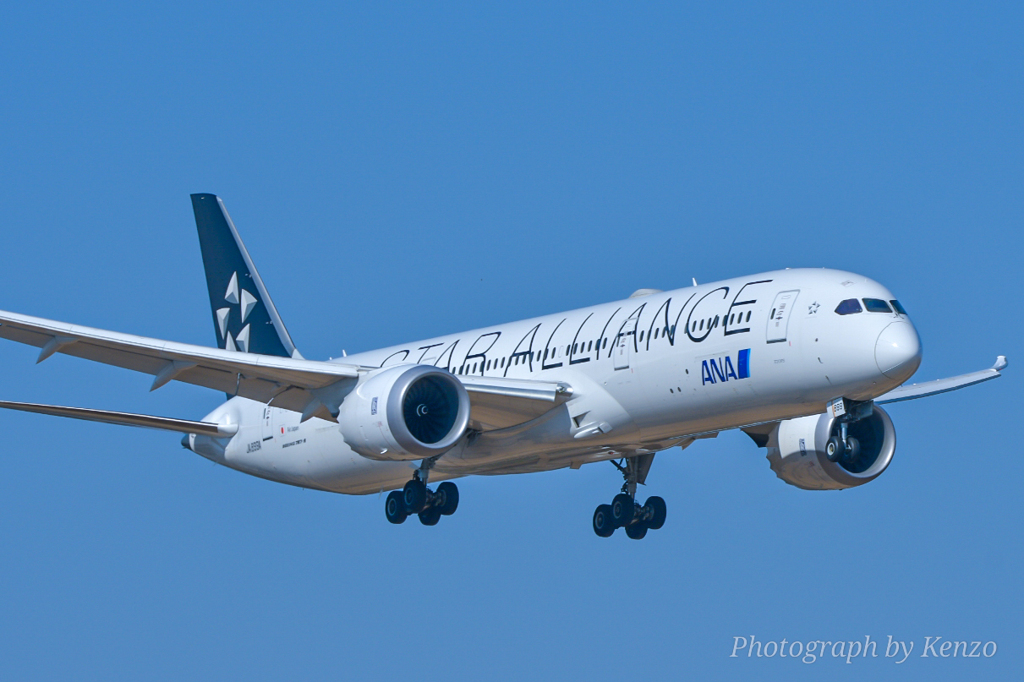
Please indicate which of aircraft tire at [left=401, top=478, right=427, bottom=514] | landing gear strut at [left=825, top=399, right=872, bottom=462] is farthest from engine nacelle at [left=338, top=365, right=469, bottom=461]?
landing gear strut at [left=825, top=399, right=872, bottom=462]

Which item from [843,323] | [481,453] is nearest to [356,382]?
[481,453]

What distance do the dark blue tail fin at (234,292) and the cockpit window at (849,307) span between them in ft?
65.0

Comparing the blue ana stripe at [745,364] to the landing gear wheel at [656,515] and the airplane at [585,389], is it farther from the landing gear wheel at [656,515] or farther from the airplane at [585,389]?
the landing gear wheel at [656,515]

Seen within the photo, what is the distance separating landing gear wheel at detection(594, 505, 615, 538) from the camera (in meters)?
38.5

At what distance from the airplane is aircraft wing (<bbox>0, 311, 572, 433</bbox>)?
5cm

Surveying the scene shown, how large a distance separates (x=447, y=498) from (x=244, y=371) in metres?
6.12

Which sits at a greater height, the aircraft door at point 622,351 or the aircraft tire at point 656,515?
the aircraft door at point 622,351

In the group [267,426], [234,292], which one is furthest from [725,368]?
[234,292]

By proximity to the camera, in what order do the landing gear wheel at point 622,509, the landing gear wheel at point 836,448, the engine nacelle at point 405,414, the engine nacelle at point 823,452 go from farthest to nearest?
the landing gear wheel at point 622,509, the engine nacelle at point 823,452, the engine nacelle at point 405,414, the landing gear wheel at point 836,448

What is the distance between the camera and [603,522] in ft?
127

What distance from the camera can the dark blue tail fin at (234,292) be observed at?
45031 millimetres

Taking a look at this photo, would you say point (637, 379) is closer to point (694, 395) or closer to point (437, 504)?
point (694, 395)

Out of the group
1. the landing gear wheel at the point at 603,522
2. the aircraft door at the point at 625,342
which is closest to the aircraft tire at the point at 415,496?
the landing gear wheel at the point at 603,522

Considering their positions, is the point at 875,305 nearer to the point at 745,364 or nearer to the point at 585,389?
the point at 745,364
